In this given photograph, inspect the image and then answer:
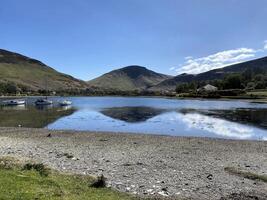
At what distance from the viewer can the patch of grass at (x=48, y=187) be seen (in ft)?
40.3

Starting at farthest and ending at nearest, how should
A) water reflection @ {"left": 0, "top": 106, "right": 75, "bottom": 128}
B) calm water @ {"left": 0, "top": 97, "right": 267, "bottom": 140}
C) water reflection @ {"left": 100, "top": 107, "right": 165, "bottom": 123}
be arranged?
water reflection @ {"left": 100, "top": 107, "right": 165, "bottom": 123} → water reflection @ {"left": 0, "top": 106, "right": 75, "bottom": 128} → calm water @ {"left": 0, "top": 97, "right": 267, "bottom": 140}

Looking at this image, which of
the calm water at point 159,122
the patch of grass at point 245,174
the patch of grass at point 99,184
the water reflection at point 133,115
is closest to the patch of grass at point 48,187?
the patch of grass at point 99,184

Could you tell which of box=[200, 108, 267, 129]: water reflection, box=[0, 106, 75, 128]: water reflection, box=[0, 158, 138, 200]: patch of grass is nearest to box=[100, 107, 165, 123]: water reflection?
box=[0, 106, 75, 128]: water reflection

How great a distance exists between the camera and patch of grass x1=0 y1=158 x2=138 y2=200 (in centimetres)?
1230

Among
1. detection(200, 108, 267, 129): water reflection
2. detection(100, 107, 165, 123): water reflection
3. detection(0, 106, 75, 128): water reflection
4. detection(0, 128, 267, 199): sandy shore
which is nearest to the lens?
detection(0, 128, 267, 199): sandy shore

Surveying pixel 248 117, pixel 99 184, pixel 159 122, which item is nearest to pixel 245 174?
pixel 99 184

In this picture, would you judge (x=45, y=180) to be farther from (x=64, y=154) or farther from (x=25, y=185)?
(x=64, y=154)

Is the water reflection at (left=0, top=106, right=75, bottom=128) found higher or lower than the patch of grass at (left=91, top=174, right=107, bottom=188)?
lower

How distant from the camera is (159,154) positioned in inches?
1027

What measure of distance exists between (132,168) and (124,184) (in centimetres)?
381

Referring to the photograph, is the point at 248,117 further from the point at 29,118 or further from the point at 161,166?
the point at 161,166

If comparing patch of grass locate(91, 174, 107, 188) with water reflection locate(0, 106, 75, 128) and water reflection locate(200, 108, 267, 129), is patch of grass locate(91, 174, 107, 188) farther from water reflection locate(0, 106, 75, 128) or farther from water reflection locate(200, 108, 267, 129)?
water reflection locate(200, 108, 267, 129)

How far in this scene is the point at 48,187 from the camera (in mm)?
13719

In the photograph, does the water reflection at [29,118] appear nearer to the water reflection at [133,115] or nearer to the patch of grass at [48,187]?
the water reflection at [133,115]
